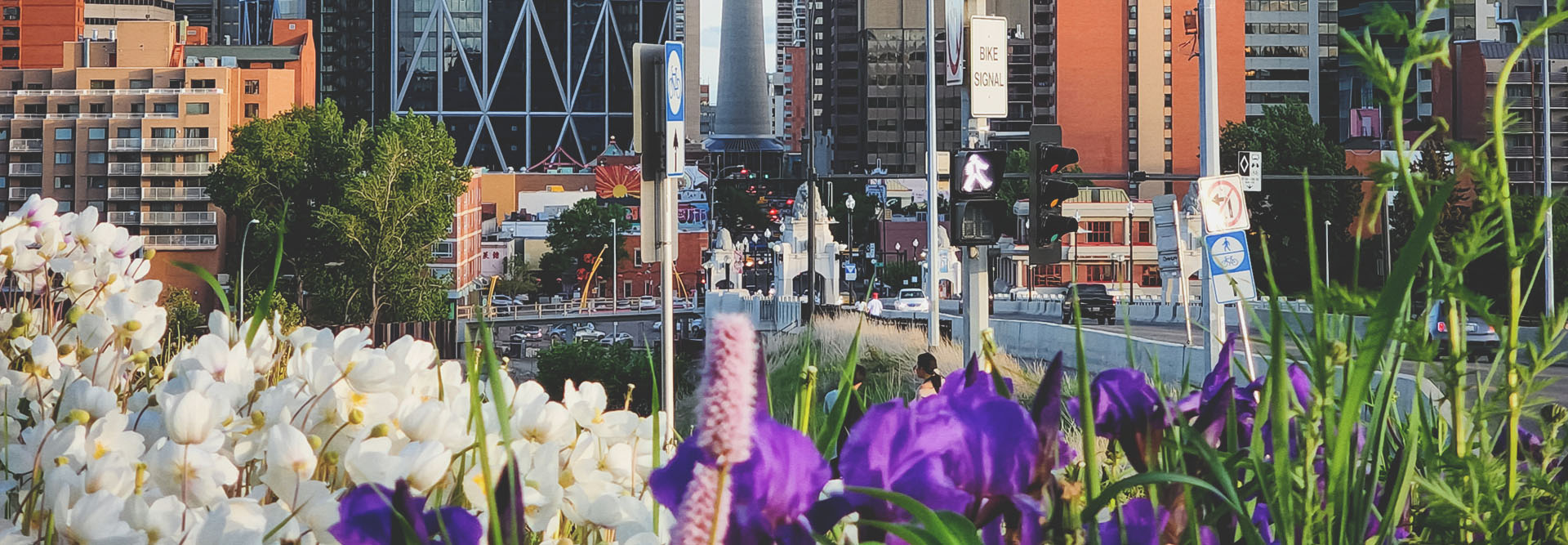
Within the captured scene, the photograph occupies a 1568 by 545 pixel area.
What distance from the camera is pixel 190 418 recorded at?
1315 mm

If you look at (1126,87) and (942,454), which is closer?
(942,454)

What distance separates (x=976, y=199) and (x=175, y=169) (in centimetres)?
7072

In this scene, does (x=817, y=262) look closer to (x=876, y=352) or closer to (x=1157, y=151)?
(x=876, y=352)

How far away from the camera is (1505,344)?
4.28 ft

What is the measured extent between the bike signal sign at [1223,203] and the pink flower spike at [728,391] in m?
10.9

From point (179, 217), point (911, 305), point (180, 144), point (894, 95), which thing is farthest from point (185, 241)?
point (894, 95)

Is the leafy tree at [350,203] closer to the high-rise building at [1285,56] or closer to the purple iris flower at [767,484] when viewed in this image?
the purple iris flower at [767,484]

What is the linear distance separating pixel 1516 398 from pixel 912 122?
5189 inches

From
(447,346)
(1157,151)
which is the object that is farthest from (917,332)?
(1157,151)

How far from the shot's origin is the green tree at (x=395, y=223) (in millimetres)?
50469

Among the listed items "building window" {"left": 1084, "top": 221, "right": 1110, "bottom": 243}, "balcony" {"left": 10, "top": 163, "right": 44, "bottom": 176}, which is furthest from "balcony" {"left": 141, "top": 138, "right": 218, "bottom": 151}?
"building window" {"left": 1084, "top": 221, "right": 1110, "bottom": 243}

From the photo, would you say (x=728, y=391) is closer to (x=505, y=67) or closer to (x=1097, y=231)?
(x=1097, y=231)

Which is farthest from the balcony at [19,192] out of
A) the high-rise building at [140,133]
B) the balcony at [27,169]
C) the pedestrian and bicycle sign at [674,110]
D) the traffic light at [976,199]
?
the pedestrian and bicycle sign at [674,110]

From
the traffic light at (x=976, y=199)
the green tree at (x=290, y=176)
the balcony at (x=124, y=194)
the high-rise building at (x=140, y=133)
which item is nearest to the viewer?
the traffic light at (x=976, y=199)
